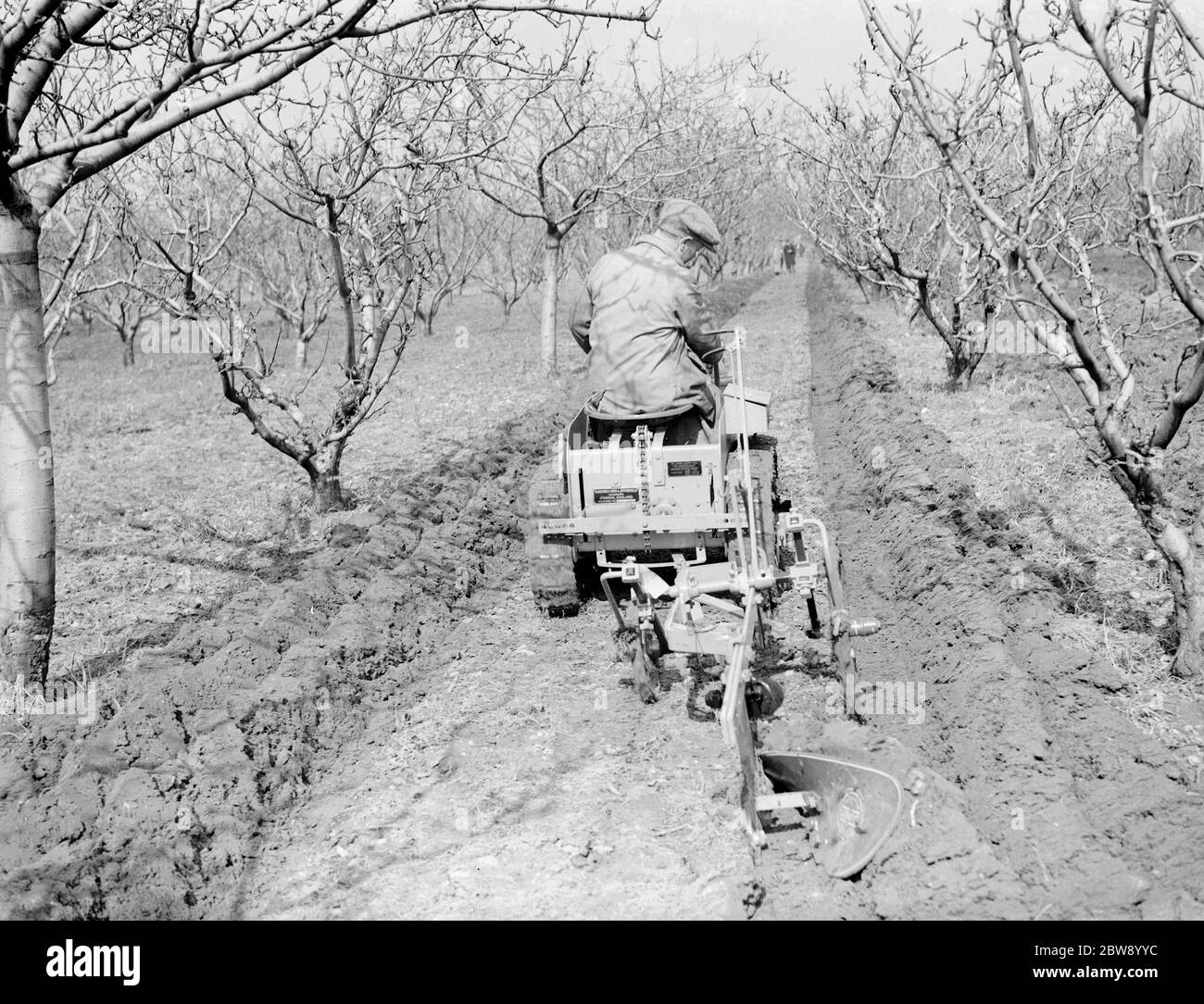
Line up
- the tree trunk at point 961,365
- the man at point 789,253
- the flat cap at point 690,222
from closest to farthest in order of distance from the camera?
the flat cap at point 690,222 < the tree trunk at point 961,365 < the man at point 789,253

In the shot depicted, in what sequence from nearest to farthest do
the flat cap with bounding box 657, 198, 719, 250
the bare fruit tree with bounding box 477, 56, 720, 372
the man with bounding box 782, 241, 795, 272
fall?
the flat cap with bounding box 657, 198, 719, 250 < the bare fruit tree with bounding box 477, 56, 720, 372 < the man with bounding box 782, 241, 795, 272

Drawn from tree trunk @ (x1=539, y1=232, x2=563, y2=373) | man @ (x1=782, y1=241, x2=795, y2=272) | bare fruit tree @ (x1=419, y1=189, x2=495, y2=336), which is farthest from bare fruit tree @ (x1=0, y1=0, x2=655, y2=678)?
man @ (x1=782, y1=241, x2=795, y2=272)

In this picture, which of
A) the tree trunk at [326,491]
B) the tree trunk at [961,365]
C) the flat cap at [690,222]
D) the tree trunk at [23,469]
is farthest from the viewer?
the tree trunk at [961,365]

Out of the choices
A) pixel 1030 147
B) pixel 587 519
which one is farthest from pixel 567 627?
pixel 1030 147

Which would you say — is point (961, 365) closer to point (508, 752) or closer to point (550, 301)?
point (550, 301)

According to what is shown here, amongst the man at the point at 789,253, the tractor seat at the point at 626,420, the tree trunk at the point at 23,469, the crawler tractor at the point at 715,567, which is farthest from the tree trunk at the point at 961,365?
the man at the point at 789,253

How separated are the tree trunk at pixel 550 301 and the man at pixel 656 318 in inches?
410

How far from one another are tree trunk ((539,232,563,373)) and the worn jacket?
10407mm

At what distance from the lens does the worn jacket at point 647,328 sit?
588cm

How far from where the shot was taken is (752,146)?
18.5m

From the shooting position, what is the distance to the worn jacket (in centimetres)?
588

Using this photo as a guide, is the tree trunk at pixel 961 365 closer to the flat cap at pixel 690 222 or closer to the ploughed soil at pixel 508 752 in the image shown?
the ploughed soil at pixel 508 752

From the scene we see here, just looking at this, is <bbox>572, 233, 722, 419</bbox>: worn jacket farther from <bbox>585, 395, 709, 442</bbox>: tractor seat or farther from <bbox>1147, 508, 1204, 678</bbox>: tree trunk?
<bbox>1147, 508, 1204, 678</bbox>: tree trunk
